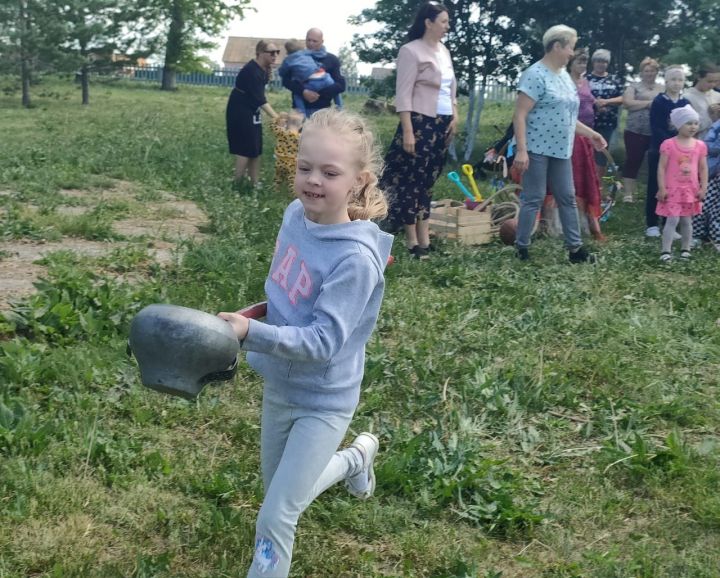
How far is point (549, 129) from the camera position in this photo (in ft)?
24.9

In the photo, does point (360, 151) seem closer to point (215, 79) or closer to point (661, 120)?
point (661, 120)

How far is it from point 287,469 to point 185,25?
39.2 metres

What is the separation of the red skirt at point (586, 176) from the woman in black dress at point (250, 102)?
3.78 m

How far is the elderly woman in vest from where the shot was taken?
7406 millimetres

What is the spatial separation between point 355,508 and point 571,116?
5054 millimetres

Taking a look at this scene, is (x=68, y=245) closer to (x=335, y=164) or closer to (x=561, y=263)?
(x=561, y=263)

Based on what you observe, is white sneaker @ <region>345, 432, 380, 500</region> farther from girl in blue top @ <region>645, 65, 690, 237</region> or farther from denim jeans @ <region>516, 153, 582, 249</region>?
girl in blue top @ <region>645, 65, 690, 237</region>

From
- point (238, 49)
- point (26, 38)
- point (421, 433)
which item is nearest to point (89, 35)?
point (26, 38)

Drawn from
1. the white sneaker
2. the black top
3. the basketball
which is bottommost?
the white sneaker

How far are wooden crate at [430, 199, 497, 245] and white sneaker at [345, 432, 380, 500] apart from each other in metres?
5.33

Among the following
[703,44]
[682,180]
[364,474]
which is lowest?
[364,474]

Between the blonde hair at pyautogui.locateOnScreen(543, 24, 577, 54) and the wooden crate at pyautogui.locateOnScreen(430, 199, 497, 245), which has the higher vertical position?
the blonde hair at pyautogui.locateOnScreen(543, 24, 577, 54)

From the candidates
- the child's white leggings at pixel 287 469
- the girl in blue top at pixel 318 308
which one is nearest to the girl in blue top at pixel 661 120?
the girl in blue top at pixel 318 308

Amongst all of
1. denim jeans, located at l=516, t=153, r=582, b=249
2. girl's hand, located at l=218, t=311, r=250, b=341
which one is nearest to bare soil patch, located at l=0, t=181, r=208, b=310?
denim jeans, located at l=516, t=153, r=582, b=249
